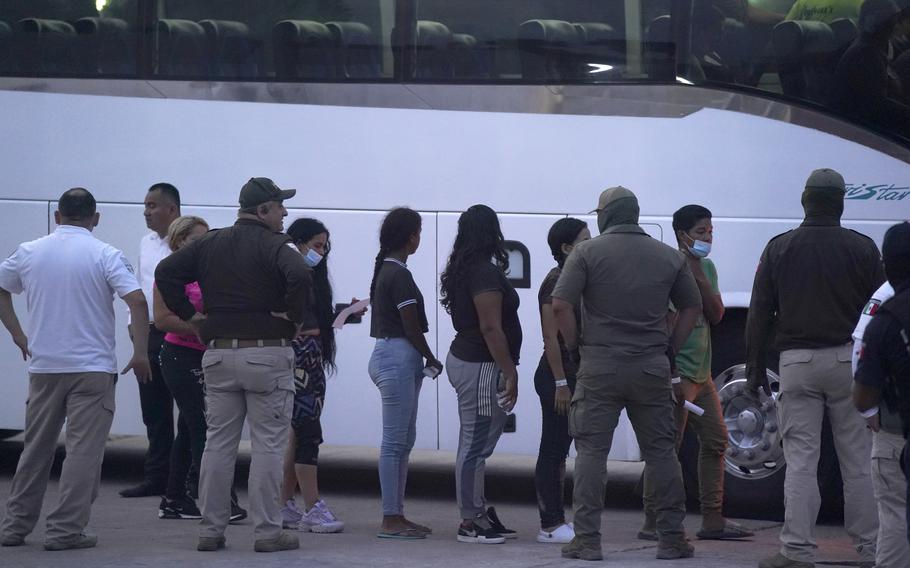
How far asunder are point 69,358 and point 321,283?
155 cm

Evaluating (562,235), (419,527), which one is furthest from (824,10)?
(419,527)

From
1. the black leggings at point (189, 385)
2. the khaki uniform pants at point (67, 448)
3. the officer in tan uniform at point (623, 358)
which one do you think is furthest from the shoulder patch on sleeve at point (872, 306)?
the black leggings at point (189, 385)

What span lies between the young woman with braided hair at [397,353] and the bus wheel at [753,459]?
217 cm

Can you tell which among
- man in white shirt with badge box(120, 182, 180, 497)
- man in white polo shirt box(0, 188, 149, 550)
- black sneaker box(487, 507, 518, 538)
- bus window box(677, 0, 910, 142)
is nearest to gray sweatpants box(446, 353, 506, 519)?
black sneaker box(487, 507, 518, 538)

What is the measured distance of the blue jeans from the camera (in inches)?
302

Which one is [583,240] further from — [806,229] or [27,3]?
[27,3]

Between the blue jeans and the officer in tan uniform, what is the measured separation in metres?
1.10

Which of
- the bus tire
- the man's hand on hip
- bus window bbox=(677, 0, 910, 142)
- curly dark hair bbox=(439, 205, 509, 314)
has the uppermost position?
bus window bbox=(677, 0, 910, 142)

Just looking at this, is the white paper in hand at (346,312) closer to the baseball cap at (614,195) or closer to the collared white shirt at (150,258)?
the collared white shirt at (150,258)

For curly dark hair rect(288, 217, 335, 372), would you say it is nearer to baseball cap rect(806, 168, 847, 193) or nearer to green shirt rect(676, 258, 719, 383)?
green shirt rect(676, 258, 719, 383)

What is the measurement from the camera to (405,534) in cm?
780

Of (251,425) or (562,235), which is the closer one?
(251,425)

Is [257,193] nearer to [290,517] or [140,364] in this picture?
[140,364]

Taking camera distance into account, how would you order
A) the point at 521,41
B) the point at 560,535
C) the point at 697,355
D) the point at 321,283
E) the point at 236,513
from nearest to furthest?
the point at 560,535
the point at 697,355
the point at 321,283
the point at 236,513
the point at 521,41
